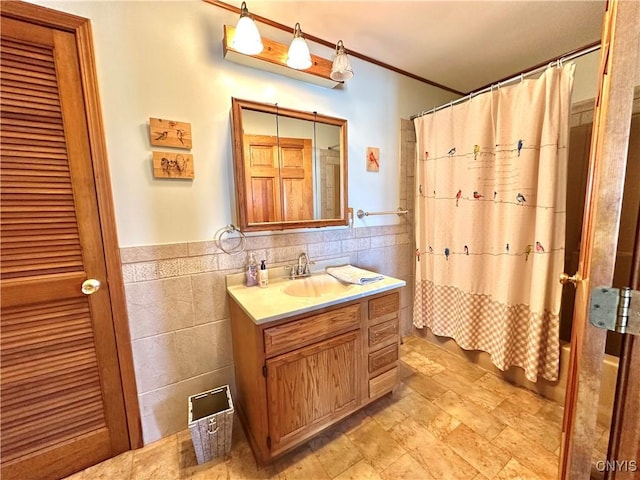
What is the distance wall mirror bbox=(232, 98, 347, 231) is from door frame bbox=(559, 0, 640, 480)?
1.30 metres

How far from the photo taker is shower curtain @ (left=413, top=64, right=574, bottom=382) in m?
1.46

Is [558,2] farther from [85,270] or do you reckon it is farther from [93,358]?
[93,358]

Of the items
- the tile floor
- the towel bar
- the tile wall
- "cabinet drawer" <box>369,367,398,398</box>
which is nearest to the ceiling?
the towel bar

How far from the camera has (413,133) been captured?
7.38 feet

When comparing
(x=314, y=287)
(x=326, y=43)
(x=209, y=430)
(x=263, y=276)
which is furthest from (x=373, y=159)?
(x=209, y=430)

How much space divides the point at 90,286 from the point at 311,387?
3.74 feet

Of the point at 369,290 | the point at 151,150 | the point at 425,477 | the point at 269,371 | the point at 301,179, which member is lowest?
the point at 425,477

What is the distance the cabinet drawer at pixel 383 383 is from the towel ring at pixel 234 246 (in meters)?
1.09

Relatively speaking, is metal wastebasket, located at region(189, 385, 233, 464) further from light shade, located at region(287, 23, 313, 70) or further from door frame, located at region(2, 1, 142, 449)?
light shade, located at region(287, 23, 313, 70)

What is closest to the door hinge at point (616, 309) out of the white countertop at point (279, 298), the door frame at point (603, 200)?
the door frame at point (603, 200)

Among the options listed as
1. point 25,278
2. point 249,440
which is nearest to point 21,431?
point 25,278

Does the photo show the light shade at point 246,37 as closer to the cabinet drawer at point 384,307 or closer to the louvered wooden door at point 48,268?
the louvered wooden door at point 48,268

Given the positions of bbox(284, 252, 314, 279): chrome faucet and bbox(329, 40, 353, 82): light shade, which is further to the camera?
bbox(284, 252, 314, 279): chrome faucet

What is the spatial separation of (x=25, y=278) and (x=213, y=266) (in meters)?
0.74
